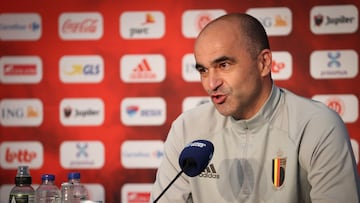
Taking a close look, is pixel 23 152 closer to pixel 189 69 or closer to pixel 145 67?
pixel 145 67

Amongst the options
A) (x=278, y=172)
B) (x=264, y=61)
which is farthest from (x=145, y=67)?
(x=278, y=172)

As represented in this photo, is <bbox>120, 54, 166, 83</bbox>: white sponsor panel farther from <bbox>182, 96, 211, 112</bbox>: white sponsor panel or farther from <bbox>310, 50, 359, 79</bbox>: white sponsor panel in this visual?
<bbox>310, 50, 359, 79</bbox>: white sponsor panel

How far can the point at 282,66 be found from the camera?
9.46 ft

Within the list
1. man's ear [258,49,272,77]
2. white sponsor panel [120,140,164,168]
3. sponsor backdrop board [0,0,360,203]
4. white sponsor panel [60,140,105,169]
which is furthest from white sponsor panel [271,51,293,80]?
man's ear [258,49,272,77]

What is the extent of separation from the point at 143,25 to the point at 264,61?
129cm

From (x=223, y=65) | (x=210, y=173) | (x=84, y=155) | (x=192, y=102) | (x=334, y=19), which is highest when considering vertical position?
(x=334, y=19)

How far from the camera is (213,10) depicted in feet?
9.59

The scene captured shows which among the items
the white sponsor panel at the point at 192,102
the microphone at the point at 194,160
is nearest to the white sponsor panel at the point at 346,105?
the white sponsor panel at the point at 192,102

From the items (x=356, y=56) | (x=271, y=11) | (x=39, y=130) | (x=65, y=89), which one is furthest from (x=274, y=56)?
(x=39, y=130)

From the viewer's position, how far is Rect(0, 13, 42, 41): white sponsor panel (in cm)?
302

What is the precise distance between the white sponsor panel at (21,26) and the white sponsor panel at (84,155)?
610mm

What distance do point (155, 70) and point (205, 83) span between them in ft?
4.28

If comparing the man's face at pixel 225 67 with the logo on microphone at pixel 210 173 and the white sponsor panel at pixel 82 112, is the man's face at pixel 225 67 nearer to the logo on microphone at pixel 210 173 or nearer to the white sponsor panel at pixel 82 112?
the logo on microphone at pixel 210 173

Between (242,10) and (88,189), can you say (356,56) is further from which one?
(88,189)
